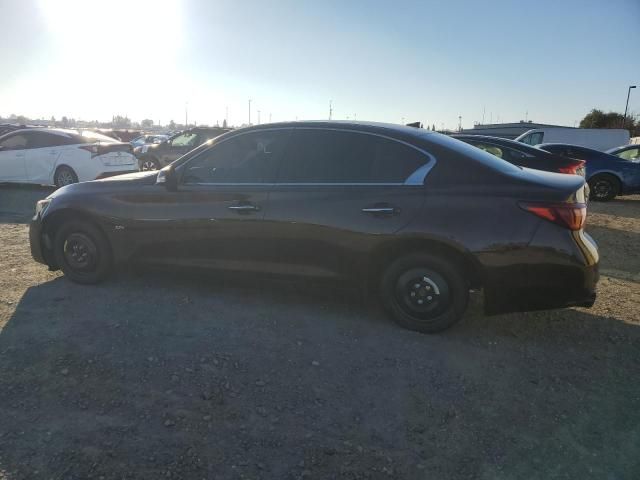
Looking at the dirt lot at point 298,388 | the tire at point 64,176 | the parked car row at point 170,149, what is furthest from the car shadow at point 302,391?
the parked car row at point 170,149

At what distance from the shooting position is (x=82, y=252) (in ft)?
16.3

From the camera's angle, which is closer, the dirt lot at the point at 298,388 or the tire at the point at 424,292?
the dirt lot at the point at 298,388

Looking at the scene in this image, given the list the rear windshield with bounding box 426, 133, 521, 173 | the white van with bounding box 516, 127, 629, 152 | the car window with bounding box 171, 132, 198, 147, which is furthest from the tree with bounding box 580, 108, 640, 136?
the rear windshield with bounding box 426, 133, 521, 173

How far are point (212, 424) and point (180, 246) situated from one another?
2.14m

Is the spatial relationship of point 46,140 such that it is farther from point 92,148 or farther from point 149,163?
point 149,163

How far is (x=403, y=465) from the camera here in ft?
8.25

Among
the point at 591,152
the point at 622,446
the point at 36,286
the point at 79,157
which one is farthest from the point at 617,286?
the point at 79,157

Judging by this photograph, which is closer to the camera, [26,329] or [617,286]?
[26,329]

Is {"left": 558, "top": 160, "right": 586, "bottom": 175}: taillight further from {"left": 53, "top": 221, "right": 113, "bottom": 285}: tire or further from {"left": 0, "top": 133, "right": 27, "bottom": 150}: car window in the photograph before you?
{"left": 0, "top": 133, "right": 27, "bottom": 150}: car window

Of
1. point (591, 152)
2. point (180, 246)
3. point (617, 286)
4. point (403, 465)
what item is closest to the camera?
point (403, 465)

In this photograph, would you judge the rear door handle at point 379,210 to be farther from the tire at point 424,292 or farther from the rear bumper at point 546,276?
the rear bumper at point 546,276

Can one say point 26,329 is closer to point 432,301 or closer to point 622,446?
point 432,301

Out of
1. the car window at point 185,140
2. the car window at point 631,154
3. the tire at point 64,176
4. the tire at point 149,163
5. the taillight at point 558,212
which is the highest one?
the car window at point 631,154

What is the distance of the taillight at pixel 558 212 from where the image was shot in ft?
11.7
